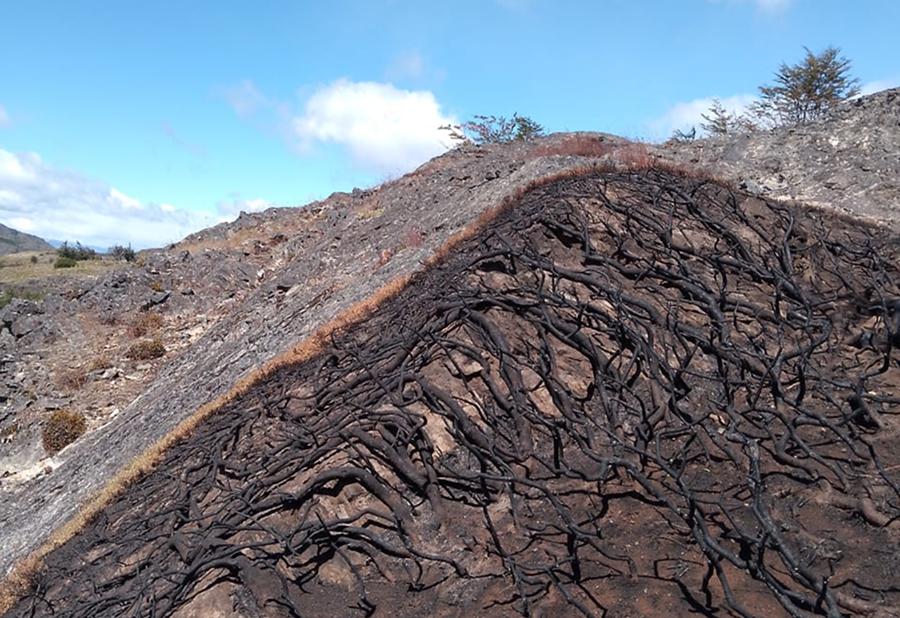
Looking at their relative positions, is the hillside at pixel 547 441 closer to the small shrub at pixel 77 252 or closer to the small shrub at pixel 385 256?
the small shrub at pixel 385 256

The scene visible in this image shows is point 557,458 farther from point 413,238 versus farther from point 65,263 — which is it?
point 65,263

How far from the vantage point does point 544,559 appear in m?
5.30

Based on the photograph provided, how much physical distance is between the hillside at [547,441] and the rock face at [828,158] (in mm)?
1697

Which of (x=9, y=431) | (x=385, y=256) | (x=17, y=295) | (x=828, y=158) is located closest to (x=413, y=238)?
(x=385, y=256)

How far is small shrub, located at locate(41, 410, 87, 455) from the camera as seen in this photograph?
50.7 ft

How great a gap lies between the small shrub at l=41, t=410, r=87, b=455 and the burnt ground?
25.5ft

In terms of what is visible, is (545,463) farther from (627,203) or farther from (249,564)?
(627,203)

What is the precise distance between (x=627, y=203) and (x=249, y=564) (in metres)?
6.83

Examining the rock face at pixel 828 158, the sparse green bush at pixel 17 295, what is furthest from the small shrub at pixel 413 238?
the sparse green bush at pixel 17 295

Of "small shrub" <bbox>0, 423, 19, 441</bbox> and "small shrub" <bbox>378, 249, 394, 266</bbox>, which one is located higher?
"small shrub" <bbox>378, 249, 394, 266</bbox>

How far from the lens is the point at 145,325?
20.1 meters

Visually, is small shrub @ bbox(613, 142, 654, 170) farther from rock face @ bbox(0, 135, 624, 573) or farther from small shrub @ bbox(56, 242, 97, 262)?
small shrub @ bbox(56, 242, 97, 262)

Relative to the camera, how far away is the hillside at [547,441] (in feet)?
17.1

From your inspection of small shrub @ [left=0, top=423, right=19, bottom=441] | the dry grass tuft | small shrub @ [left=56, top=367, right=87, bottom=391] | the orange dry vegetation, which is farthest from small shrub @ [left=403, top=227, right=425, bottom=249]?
small shrub @ [left=0, top=423, right=19, bottom=441]
